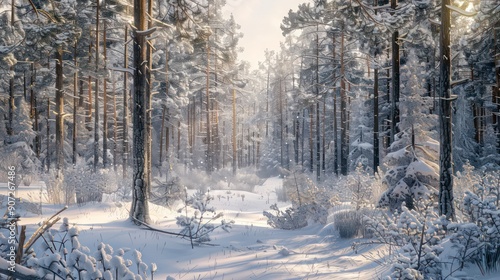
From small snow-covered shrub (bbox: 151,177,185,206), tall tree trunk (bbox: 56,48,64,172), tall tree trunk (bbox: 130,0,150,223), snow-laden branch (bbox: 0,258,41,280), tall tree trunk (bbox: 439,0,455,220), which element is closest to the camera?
snow-laden branch (bbox: 0,258,41,280)

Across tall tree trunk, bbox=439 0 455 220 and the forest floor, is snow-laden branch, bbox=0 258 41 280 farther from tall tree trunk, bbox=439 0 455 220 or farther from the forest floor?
tall tree trunk, bbox=439 0 455 220

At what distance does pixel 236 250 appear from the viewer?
6191 millimetres

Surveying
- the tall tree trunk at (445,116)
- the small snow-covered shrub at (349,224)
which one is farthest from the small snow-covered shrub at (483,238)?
the small snow-covered shrub at (349,224)

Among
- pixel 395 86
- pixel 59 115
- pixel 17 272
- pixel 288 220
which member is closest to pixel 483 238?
pixel 17 272

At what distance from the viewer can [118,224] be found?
23.3 ft

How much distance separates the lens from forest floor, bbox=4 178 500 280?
481cm

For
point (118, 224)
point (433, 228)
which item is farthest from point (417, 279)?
point (118, 224)

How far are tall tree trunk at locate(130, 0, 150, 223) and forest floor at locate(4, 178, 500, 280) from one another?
1.22 ft

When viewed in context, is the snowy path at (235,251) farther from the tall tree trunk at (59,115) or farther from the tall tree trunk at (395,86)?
the tall tree trunk at (59,115)

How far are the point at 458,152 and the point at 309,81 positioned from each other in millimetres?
11848

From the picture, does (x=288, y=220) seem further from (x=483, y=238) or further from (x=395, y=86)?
(x=395, y=86)

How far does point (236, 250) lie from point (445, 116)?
4583mm

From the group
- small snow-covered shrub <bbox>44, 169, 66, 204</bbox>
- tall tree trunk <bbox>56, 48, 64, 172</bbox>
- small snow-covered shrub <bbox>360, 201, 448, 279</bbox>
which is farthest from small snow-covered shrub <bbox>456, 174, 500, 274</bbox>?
tall tree trunk <bbox>56, 48, 64, 172</bbox>

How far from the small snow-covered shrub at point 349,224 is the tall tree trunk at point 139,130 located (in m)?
3.96
